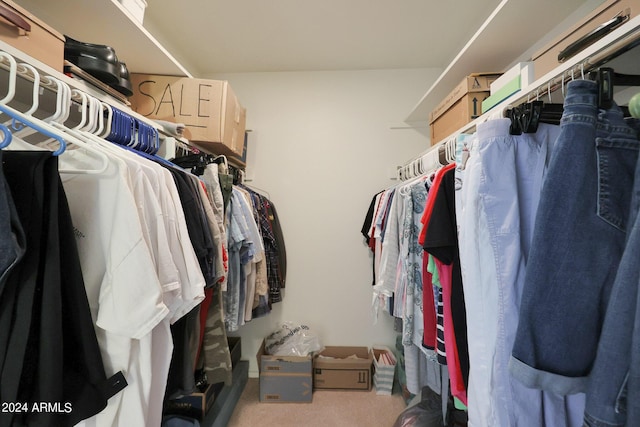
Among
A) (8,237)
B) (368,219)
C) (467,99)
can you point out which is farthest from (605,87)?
(368,219)

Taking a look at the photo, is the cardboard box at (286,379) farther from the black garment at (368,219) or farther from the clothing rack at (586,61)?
the clothing rack at (586,61)

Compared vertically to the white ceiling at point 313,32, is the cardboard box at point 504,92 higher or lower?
lower

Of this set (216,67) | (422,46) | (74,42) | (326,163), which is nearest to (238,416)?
(326,163)

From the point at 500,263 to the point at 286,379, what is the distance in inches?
69.3

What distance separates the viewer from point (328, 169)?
2314 mm

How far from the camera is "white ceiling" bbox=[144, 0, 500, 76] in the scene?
1634mm

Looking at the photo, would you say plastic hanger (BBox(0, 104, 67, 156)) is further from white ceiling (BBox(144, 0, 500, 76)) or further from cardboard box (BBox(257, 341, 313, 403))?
cardboard box (BBox(257, 341, 313, 403))

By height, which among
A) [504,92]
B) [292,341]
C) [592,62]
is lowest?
[292,341]

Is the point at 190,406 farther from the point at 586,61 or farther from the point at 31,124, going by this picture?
the point at 586,61

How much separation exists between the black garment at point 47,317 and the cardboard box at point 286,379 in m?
1.49

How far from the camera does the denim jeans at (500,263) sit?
580 millimetres

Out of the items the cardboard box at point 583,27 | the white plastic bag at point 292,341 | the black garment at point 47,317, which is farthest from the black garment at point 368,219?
the black garment at point 47,317

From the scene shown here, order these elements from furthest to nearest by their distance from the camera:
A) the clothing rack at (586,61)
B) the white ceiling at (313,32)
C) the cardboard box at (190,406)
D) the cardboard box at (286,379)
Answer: the cardboard box at (286,379)
the white ceiling at (313,32)
the cardboard box at (190,406)
the clothing rack at (586,61)

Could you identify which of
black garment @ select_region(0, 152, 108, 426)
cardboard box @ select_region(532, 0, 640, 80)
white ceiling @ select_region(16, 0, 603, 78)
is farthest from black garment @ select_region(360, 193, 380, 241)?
black garment @ select_region(0, 152, 108, 426)
